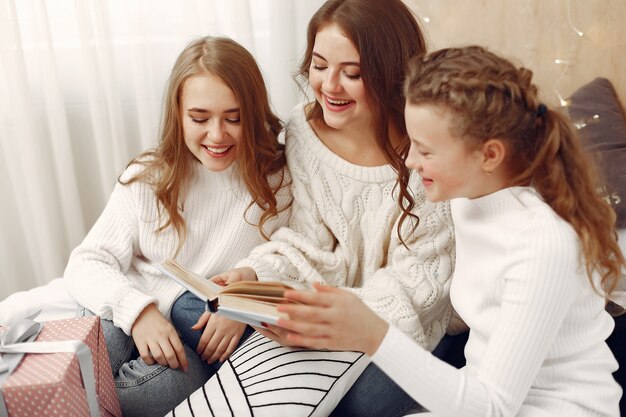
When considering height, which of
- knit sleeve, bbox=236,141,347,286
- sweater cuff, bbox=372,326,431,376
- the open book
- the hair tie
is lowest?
knit sleeve, bbox=236,141,347,286

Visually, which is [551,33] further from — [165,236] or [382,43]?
[165,236]

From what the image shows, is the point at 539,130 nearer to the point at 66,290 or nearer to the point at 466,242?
the point at 466,242

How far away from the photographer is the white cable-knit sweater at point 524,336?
1022mm

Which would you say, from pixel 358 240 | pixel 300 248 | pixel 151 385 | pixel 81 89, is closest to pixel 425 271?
pixel 358 240

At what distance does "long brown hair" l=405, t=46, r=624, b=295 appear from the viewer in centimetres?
106

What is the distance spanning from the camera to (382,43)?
143 cm

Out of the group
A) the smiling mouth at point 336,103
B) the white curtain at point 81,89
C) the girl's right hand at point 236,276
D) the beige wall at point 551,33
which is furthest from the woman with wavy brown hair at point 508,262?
the white curtain at point 81,89

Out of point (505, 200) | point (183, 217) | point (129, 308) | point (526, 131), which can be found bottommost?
point (129, 308)

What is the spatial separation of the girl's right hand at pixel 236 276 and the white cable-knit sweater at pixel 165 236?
0.17 meters

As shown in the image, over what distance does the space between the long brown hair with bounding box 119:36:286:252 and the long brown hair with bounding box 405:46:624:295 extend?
52 centimetres

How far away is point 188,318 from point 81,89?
0.95 meters

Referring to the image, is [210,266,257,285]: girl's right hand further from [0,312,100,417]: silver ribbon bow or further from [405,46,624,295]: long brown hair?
[405,46,624,295]: long brown hair

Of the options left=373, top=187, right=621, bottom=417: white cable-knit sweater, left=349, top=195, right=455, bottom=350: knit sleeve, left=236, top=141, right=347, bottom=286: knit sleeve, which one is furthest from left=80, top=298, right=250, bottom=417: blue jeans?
left=373, top=187, right=621, bottom=417: white cable-knit sweater

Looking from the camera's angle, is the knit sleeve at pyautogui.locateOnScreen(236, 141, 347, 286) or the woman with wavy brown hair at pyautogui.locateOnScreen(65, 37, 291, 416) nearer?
the woman with wavy brown hair at pyautogui.locateOnScreen(65, 37, 291, 416)
